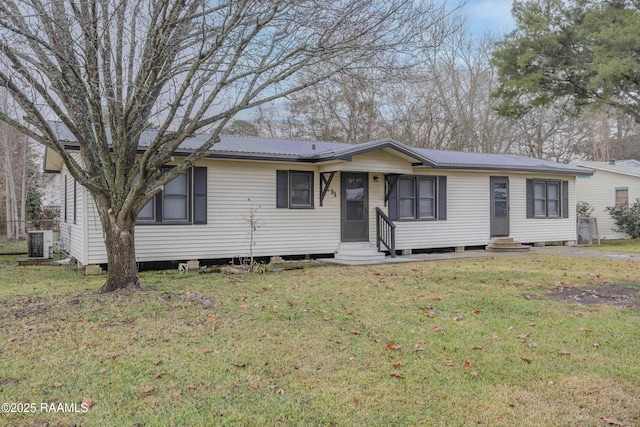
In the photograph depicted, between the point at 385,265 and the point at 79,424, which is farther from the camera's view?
the point at 385,265

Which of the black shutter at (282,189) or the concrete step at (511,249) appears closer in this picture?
the black shutter at (282,189)

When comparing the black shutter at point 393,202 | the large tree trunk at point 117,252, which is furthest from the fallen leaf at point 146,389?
the black shutter at point 393,202

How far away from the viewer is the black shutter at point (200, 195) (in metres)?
10.0

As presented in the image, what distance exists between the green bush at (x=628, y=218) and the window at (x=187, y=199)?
16357 mm

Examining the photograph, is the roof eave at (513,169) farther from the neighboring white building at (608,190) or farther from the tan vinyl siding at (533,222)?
the neighboring white building at (608,190)

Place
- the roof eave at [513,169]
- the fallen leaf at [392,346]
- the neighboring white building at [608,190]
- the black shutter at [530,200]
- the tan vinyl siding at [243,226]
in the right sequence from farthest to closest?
the neighboring white building at [608,190]
the black shutter at [530,200]
the roof eave at [513,169]
the tan vinyl siding at [243,226]
the fallen leaf at [392,346]

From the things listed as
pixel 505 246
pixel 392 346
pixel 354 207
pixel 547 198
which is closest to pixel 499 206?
pixel 505 246

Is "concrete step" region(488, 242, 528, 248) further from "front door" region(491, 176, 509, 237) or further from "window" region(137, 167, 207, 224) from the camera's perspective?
"window" region(137, 167, 207, 224)

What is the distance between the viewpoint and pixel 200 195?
1006 cm

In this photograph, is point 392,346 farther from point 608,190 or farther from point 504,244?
point 608,190

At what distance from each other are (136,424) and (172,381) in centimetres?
66

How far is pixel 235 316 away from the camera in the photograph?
17.9 ft

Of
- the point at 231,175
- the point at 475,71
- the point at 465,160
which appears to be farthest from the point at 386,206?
the point at 475,71

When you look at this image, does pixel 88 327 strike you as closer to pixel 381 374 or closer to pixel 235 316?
pixel 235 316
